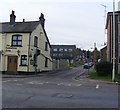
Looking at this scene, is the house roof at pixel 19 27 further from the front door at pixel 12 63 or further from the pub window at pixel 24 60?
the front door at pixel 12 63

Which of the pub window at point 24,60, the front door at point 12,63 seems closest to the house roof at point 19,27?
the pub window at point 24,60

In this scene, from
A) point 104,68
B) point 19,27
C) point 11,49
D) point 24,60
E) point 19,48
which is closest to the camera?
point 104,68

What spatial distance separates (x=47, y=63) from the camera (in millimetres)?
52250

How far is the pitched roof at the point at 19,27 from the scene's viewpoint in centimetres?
4353

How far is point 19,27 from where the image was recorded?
4497 cm

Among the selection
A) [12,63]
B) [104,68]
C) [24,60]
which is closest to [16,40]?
[24,60]

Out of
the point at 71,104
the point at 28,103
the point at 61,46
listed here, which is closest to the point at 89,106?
the point at 71,104

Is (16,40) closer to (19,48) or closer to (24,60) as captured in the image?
(19,48)

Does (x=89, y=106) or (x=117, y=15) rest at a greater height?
(x=117, y=15)

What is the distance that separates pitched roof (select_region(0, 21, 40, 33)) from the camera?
4353 centimetres

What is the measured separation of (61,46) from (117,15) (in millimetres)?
107163

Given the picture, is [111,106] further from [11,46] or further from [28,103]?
[11,46]

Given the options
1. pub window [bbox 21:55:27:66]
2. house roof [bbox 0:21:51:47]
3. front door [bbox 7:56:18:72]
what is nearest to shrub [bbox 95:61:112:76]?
pub window [bbox 21:55:27:66]

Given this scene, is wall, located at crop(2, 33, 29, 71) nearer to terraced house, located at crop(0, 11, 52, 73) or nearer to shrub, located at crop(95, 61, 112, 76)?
terraced house, located at crop(0, 11, 52, 73)
